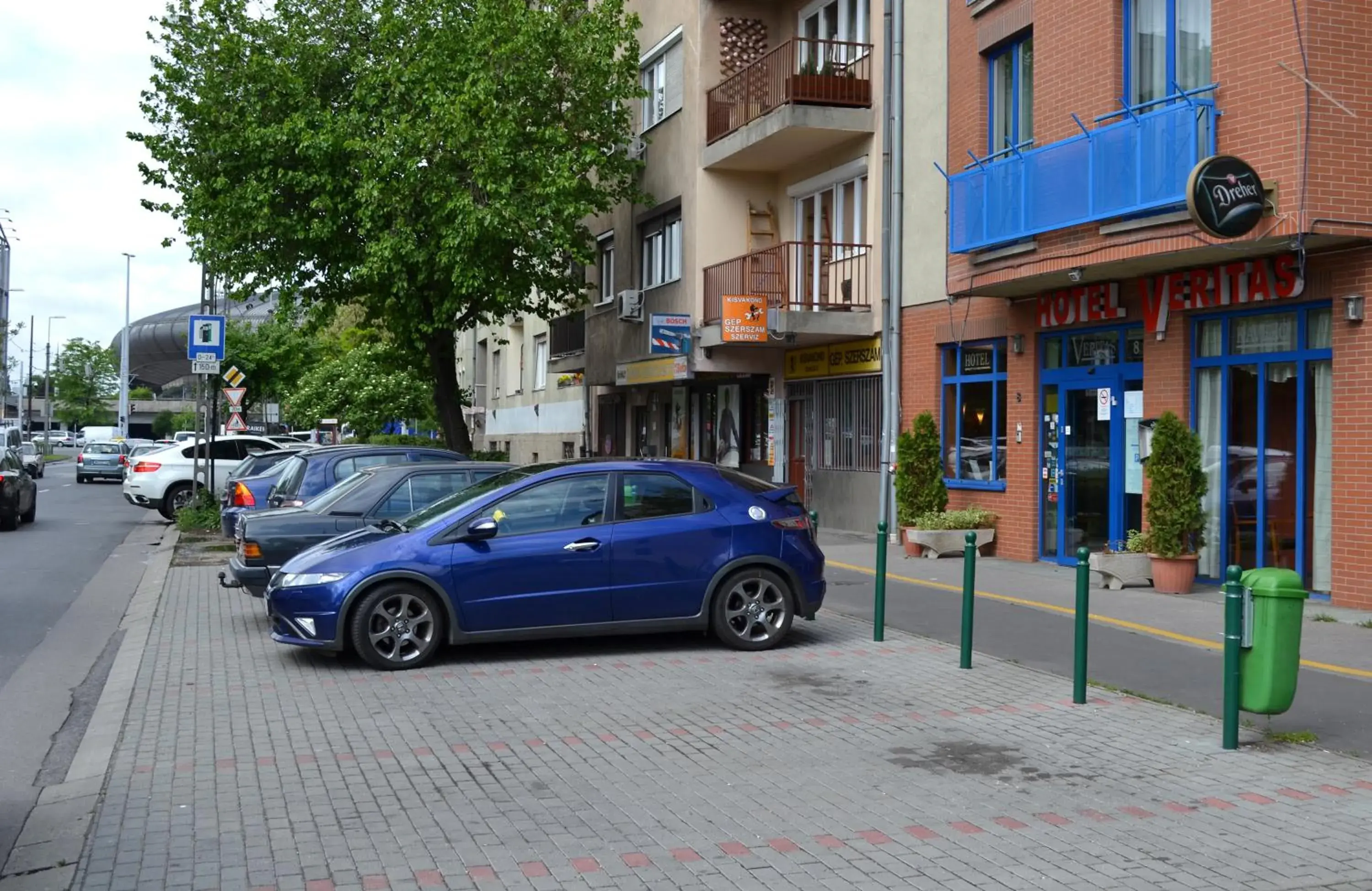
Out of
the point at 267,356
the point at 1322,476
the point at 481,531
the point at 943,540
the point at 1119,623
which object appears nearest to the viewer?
the point at 481,531

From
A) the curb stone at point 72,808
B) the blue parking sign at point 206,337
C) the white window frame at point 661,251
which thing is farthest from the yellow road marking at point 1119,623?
the blue parking sign at point 206,337

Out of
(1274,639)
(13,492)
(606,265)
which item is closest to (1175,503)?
(1274,639)

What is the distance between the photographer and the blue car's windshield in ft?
32.1

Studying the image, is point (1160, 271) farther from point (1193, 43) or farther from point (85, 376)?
point (85, 376)

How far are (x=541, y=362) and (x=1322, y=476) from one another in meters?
27.5

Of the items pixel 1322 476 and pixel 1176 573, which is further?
pixel 1176 573

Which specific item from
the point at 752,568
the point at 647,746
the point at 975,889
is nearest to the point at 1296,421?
the point at 752,568

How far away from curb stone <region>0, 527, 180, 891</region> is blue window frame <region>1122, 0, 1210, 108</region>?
10864 mm

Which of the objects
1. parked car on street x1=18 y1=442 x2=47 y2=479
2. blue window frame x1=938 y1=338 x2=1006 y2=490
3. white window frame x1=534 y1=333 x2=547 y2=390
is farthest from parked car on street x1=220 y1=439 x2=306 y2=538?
parked car on street x1=18 y1=442 x2=47 y2=479

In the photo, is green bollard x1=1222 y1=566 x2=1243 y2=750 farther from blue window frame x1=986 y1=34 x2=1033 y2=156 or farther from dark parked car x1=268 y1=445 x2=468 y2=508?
blue window frame x1=986 y1=34 x2=1033 y2=156

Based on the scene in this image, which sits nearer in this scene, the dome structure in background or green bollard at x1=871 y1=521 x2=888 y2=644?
green bollard at x1=871 y1=521 x2=888 y2=644

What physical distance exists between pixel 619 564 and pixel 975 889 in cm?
514

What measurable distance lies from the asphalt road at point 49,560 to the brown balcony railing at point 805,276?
10.2 metres

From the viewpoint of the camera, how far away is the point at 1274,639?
694 cm
